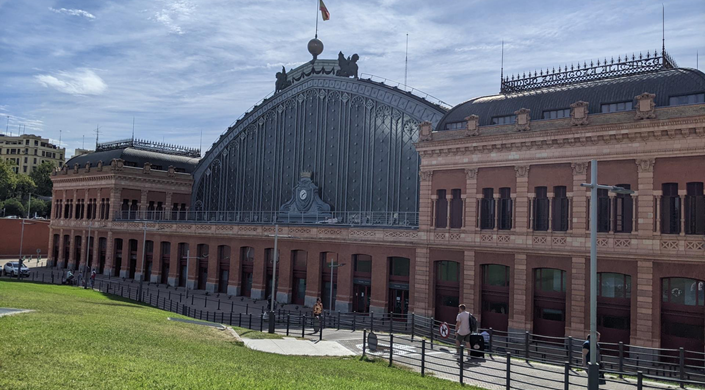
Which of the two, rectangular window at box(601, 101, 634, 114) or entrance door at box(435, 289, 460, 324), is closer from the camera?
rectangular window at box(601, 101, 634, 114)

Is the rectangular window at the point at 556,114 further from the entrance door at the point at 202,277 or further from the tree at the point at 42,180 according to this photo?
the tree at the point at 42,180

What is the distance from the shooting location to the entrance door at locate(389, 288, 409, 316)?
44.9 metres

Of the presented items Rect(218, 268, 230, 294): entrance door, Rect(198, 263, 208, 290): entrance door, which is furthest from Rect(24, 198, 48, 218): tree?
Rect(218, 268, 230, 294): entrance door

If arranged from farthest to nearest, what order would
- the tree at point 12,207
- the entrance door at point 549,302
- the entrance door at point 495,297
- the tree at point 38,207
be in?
the tree at point 38,207 < the tree at point 12,207 < the entrance door at point 495,297 < the entrance door at point 549,302

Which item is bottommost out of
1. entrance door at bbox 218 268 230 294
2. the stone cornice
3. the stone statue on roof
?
entrance door at bbox 218 268 230 294

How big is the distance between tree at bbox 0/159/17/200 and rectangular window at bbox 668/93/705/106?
135 m

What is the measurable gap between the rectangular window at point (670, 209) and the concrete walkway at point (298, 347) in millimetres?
20054

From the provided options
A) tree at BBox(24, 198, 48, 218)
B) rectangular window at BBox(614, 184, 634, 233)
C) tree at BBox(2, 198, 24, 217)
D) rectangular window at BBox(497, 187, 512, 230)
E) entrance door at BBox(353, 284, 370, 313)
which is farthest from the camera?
tree at BBox(24, 198, 48, 218)

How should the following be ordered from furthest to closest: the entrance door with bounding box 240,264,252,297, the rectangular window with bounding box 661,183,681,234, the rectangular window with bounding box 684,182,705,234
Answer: the entrance door with bounding box 240,264,252,297 → the rectangular window with bounding box 661,183,681,234 → the rectangular window with bounding box 684,182,705,234

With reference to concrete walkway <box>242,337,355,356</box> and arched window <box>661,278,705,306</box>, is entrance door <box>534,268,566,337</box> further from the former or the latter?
concrete walkway <box>242,337,355,356</box>

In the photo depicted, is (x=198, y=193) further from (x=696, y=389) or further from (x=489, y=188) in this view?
(x=696, y=389)

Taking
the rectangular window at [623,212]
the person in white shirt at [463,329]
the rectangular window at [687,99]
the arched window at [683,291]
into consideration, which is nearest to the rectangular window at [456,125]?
the rectangular window at [623,212]

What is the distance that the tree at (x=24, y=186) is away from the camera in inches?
5363

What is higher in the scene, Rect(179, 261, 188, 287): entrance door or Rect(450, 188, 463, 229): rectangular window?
Rect(450, 188, 463, 229): rectangular window
